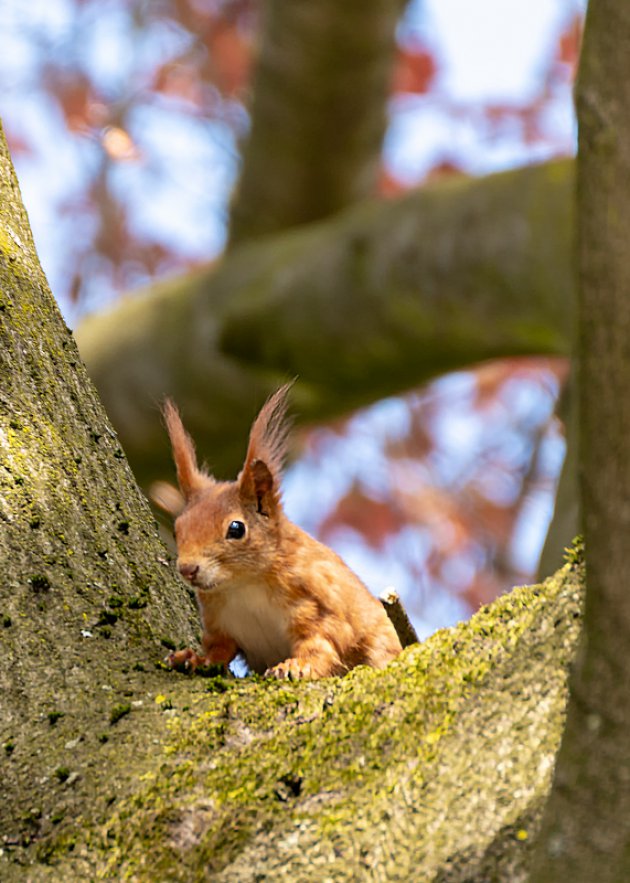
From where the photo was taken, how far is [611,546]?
1205 mm

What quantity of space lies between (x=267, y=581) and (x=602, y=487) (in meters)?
1.56

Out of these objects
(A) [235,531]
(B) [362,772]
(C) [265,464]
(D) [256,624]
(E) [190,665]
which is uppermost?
(C) [265,464]

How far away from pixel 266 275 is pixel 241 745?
15.8ft

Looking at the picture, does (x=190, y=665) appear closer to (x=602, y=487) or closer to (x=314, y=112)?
(x=602, y=487)

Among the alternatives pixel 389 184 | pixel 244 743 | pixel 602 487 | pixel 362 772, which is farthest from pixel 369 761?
pixel 389 184

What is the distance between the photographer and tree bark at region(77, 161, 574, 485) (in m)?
5.12

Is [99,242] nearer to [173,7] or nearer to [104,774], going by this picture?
[173,7]

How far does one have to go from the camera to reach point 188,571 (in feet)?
8.35

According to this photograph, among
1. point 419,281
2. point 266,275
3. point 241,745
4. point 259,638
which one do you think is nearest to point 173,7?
point 266,275

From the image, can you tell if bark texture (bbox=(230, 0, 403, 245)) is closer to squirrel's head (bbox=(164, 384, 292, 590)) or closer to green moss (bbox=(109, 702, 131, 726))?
squirrel's head (bbox=(164, 384, 292, 590))

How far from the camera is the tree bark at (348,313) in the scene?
5.12m

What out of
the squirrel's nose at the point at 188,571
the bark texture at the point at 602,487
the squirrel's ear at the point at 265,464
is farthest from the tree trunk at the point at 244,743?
the squirrel's ear at the point at 265,464

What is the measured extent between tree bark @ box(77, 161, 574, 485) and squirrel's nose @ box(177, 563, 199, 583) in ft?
8.05

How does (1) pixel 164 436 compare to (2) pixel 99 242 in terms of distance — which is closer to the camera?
(1) pixel 164 436
